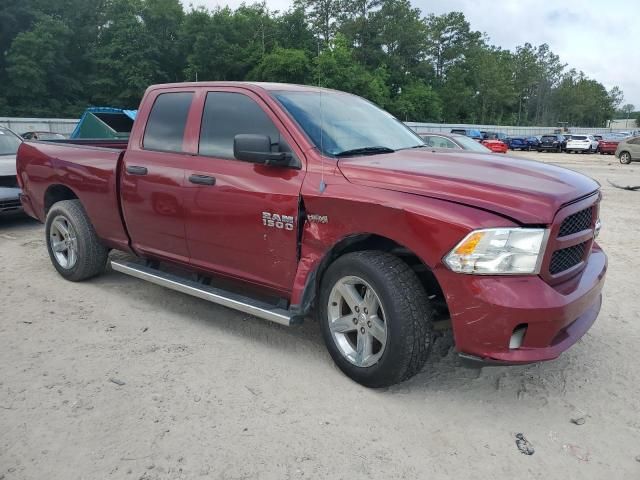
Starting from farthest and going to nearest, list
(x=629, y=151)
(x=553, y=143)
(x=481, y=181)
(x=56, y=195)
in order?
(x=553, y=143) → (x=629, y=151) → (x=56, y=195) → (x=481, y=181)

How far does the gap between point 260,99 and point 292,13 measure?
2760 inches

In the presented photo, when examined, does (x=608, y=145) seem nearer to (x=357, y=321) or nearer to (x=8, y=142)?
(x=8, y=142)

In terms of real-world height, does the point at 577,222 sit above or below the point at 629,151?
above

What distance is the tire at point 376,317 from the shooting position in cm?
310

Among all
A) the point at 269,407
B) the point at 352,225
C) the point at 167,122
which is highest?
the point at 167,122

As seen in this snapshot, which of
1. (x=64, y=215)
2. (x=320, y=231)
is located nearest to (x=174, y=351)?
(x=320, y=231)

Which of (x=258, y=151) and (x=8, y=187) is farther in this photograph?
(x=8, y=187)

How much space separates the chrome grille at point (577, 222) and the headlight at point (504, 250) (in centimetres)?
26

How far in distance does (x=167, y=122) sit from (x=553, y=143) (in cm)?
4124

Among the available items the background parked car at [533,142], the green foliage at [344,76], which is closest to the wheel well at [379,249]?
the background parked car at [533,142]

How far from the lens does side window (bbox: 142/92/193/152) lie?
4.41 m

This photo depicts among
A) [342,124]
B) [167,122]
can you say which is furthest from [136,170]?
[342,124]

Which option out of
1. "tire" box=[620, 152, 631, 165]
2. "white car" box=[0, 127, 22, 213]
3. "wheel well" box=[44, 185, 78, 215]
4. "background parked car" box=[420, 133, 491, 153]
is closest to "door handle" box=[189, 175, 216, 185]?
"wheel well" box=[44, 185, 78, 215]

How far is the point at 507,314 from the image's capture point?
110 inches
